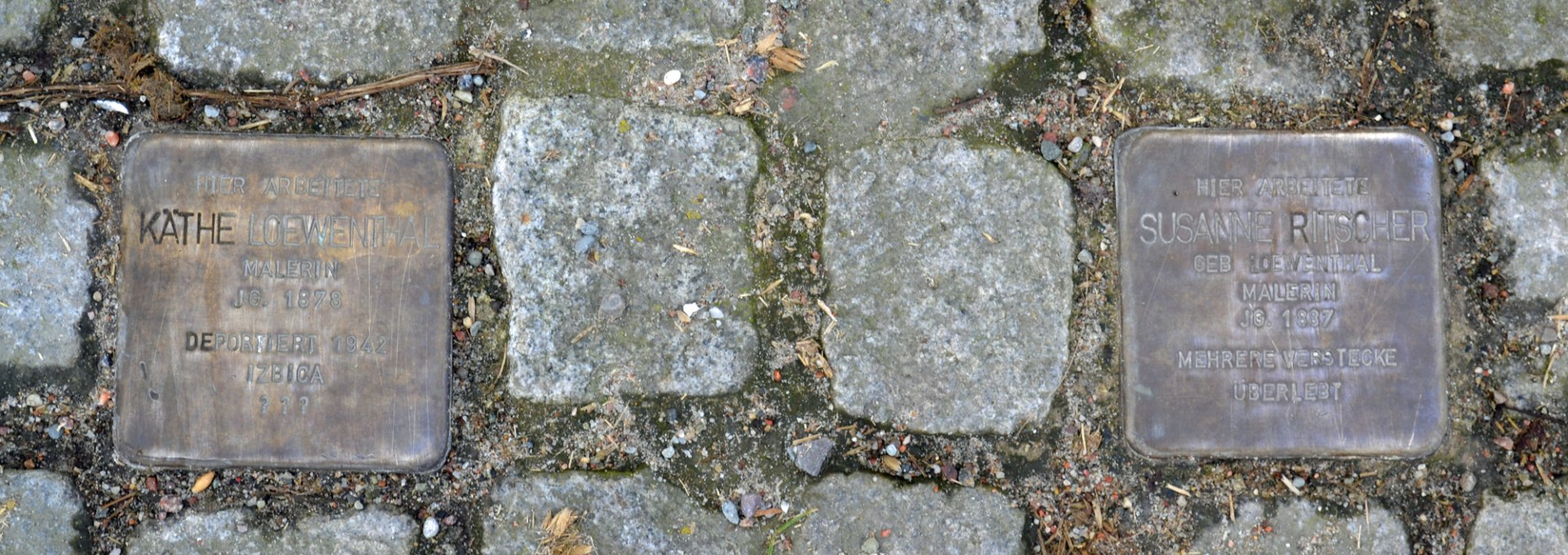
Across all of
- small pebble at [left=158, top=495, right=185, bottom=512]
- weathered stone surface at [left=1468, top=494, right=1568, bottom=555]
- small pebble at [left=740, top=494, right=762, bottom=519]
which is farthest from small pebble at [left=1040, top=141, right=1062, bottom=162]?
small pebble at [left=158, top=495, right=185, bottom=512]

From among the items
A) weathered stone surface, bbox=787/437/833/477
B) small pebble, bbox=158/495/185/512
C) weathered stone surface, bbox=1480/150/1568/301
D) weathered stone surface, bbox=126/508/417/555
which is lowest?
weathered stone surface, bbox=126/508/417/555

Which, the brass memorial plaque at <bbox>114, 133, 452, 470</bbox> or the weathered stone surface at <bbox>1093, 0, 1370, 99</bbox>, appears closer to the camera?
the brass memorial plaque at <bbox>114, 133, 452, 470</bbox>

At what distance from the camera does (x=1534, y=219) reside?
2.16 meters

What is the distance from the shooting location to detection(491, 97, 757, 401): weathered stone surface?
6.97ft

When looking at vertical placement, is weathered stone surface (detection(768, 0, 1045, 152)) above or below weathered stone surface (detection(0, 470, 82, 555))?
above

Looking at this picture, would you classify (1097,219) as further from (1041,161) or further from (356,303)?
(356,303)

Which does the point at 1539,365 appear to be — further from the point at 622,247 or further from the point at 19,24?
the point at 19,24

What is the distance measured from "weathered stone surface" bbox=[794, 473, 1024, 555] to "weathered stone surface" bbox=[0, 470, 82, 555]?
5.83 ft

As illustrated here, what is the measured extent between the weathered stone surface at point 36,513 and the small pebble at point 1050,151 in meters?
2.53

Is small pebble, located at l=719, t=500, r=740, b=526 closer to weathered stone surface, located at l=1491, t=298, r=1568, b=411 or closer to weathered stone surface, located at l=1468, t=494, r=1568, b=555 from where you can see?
weathered stone surface, located at l=1468, t=494, r=1568, b=555

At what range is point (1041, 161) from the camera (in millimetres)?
2170

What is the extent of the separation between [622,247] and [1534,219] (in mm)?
2276

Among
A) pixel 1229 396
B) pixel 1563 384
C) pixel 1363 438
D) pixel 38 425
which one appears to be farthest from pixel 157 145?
pixel 1563 384

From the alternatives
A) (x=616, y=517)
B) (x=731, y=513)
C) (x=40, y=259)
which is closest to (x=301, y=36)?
(x=40, y=259)
